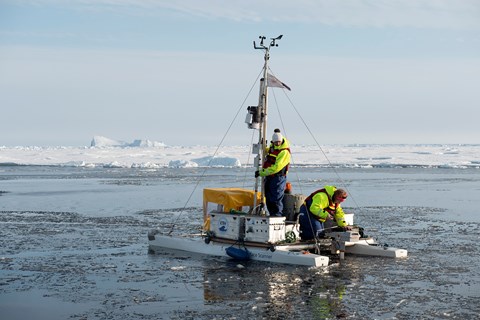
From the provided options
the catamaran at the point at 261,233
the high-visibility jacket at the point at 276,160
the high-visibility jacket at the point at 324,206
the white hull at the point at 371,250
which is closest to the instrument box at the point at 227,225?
the catamaran at the point at 261,233

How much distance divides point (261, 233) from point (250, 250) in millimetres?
335

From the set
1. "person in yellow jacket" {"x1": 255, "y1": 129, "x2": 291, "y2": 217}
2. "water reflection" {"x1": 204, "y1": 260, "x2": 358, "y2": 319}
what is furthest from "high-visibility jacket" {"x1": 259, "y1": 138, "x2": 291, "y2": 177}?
"water reflection" {"x1": 204, "y1": 260, "x2": 358, "y2": 319}

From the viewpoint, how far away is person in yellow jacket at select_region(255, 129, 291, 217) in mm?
12188

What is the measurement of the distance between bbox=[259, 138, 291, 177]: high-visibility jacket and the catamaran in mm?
149

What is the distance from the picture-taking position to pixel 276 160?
1215cm

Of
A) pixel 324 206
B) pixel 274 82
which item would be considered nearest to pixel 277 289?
pixel 324 206

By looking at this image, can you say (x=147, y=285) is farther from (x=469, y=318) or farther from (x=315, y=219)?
(x=469, y=318)

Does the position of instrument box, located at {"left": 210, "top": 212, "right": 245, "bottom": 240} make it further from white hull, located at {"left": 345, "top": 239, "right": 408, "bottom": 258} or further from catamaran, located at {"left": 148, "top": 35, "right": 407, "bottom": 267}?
white hull, located at {"left": 345, "top": 239, "right": 408, "bottom": 258}

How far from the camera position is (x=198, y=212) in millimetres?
20500

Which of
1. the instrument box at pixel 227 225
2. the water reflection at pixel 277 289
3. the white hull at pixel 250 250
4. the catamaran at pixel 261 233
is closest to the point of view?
the water reflection at pixel 277 289

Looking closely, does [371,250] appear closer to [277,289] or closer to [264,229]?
[264,229]

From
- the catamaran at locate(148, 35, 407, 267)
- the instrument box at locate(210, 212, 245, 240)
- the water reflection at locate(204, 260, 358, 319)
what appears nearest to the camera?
the water reflection at locate(204, 260, 358, 319)

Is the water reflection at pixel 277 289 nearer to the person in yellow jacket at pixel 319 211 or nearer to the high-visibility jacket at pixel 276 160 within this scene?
the person in yellow jacket at pixel 319 211

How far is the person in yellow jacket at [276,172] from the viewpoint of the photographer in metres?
12.2
